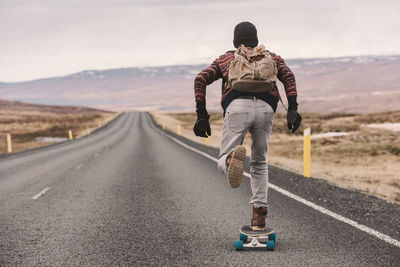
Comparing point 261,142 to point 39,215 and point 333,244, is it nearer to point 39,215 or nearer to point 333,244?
point 333,244

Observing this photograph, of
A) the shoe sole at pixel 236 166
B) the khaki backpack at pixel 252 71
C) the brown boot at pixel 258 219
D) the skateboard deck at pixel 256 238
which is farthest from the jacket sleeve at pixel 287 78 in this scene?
the skateboard deck at pixel 256 238

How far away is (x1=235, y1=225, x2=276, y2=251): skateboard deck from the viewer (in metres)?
4.30

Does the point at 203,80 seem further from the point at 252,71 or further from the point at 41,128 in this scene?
the point at 41,128

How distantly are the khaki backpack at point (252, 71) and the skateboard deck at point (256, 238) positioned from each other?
53.9 inches

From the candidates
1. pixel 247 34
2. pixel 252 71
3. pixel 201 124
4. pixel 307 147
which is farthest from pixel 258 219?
pixel 307 147

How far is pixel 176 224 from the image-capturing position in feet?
19.2

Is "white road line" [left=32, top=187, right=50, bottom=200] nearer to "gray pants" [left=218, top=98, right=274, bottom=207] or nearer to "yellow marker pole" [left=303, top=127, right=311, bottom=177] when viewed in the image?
"gray pants" [left=218, top=98, right=274, bottom=207]

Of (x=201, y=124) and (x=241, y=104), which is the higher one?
(x=241, y=104)

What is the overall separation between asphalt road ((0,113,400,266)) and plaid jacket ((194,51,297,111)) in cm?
→ 151

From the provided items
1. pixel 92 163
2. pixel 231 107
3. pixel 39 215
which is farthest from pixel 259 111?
pixel 92 163

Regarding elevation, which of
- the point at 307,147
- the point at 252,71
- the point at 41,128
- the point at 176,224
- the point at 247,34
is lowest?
the point at 41,128

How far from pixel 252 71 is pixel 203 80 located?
46 cm

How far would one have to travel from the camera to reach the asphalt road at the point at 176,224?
4.34m

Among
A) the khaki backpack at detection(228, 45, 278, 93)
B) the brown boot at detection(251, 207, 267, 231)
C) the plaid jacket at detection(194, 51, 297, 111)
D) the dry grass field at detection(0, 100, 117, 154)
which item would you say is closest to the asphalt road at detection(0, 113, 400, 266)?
the brown boot at detection(251, 207, 267, 231)
